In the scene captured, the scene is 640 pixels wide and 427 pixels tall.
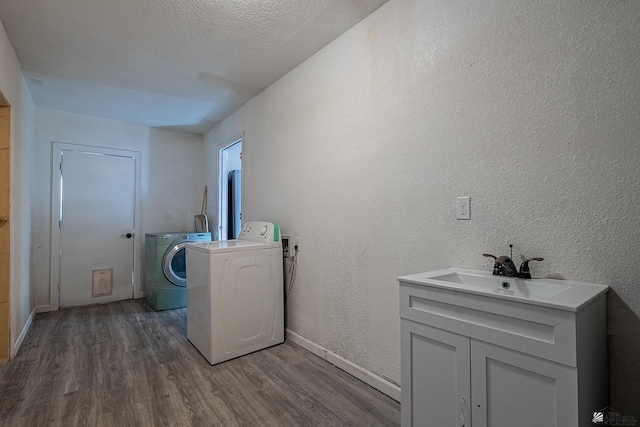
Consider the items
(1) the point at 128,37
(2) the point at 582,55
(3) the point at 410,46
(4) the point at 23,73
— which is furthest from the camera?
(4) the point at 23,73

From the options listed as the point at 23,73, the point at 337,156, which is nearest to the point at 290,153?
the point at 337,156

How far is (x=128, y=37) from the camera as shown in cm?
216

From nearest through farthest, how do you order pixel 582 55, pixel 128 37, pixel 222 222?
pixel 582 55
pixel 128 37
pixel 222 222

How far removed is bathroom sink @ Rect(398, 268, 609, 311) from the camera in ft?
3.10

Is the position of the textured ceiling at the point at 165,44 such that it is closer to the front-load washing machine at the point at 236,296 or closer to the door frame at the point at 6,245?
the door frame at the point at 6,245

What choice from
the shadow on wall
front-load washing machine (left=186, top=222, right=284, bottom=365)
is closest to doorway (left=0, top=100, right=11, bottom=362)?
front-load washing machine (left=186, top=222, right=284, bottom=365)

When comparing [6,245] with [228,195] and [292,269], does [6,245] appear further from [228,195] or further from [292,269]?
[228,195]

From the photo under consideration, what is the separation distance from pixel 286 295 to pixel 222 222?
6.11 feet

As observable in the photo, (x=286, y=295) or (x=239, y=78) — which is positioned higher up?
Result: (x=239, y=78)

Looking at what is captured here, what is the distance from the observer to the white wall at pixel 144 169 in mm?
3607

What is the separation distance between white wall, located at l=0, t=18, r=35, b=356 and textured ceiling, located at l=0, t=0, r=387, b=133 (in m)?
0.17

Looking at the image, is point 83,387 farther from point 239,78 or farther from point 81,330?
point 239,78

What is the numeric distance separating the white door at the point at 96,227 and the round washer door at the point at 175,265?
848 mm

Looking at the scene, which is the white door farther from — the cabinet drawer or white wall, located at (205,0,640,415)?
the cabinet drawer
